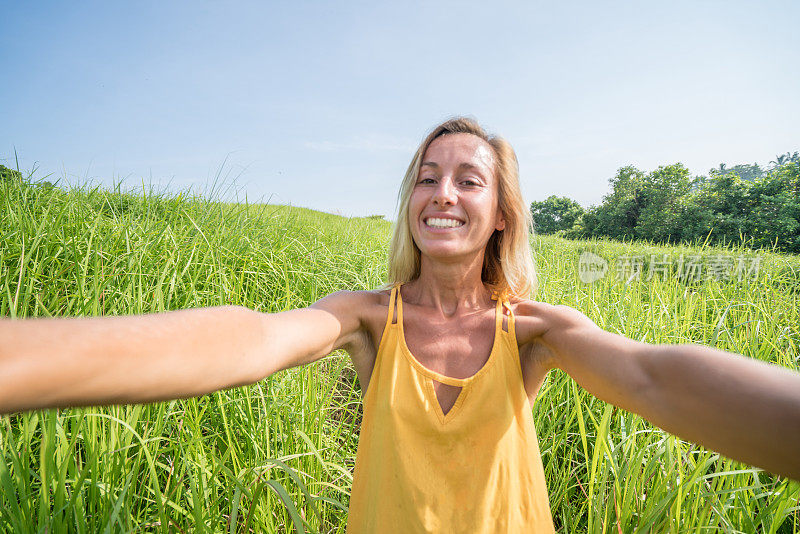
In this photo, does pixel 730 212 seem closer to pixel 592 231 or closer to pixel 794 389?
pixel 592 231

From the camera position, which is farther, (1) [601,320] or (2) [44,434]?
(1) [601,320]

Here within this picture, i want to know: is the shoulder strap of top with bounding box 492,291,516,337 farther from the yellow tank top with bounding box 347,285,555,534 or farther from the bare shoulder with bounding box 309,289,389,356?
the bare shoulder with bounding box 309,289,389,356

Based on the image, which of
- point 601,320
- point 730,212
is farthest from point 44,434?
point 730,212

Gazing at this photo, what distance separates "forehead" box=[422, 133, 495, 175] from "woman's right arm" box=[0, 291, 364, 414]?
783mm

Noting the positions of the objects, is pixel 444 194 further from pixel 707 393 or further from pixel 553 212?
pixel 553 212

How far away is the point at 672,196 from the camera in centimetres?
2636

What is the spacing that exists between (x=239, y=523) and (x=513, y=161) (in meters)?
1.77

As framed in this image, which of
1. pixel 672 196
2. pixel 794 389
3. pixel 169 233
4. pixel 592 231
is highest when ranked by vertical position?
pixel 672 196

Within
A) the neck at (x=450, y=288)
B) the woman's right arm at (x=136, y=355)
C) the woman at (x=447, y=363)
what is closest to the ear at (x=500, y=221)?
the woman at (x=447, y=363)

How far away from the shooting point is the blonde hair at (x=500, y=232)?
142 centimetres

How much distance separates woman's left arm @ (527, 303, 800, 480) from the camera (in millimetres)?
571

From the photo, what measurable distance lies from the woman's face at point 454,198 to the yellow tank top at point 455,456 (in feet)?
1.16

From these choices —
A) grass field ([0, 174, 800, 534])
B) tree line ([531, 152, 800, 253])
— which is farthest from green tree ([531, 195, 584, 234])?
grass field ([0, 174, 800, 534])

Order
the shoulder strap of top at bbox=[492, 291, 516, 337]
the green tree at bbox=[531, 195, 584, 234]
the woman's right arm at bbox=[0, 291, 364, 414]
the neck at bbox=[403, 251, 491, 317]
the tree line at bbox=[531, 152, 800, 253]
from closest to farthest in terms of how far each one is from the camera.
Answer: the woman's right arm at bbox=[0, 291, 364, 414] < the shoulder strap of top at bbox=[492, 291, 516, 337] < the neck at bbox=[403, 251, 491, 317] < the tree line at bbox=[531, 152, 800, 253] < the green tree at bbox=[531, 195, 584, 234]
